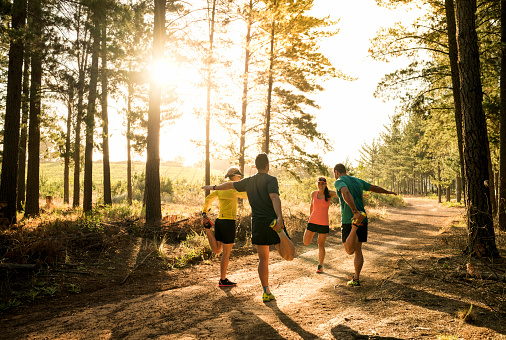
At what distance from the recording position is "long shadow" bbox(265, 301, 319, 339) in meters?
3.73

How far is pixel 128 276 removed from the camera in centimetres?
680

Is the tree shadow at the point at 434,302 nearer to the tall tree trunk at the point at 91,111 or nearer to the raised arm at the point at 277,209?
the raised arm at the point at 277,209

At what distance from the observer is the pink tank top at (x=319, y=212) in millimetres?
7262

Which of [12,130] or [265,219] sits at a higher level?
[12,130]

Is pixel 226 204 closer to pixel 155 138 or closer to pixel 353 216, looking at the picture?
pixel 353 216

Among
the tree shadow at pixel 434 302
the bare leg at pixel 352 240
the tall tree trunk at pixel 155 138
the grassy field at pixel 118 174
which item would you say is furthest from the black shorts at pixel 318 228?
the grassy field at pixel 118 174

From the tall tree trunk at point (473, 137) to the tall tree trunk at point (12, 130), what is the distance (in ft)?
42.1

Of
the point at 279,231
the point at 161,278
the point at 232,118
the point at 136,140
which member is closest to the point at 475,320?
the point at 279,231

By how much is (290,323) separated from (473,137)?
20.8 feet

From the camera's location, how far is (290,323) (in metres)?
4.11

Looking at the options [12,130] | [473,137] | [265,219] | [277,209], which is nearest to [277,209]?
[277,209]

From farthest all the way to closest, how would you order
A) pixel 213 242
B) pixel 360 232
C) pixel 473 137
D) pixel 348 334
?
pixel 473 137 → pixel 213 242 → pixel 360 232 → pixel 348 334

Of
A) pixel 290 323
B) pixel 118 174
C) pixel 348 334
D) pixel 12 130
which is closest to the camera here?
pixel 348 334

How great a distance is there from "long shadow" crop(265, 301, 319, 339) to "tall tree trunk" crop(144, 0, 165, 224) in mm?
7577
